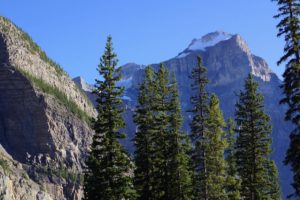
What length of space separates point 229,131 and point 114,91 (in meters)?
24.0

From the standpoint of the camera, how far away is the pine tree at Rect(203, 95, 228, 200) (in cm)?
4178

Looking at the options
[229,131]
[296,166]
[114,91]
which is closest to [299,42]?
[296,166]

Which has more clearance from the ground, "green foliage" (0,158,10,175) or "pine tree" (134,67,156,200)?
"green foliage" (0,158,10,175)

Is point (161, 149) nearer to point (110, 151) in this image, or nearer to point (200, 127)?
point (200, 127)

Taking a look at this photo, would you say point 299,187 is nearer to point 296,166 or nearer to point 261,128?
point 296,166

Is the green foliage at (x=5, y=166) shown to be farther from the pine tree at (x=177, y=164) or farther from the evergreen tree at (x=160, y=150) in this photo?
the pine tree at (x=177, y=164)

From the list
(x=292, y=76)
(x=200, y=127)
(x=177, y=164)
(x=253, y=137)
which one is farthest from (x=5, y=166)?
(x=292, y=76)

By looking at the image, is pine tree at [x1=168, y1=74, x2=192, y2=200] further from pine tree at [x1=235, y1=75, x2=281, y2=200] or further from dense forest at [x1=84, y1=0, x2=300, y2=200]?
pine tree at [x1=235, y1=75, x2=281, y2=200]

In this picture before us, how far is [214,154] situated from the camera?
43250 millimetres

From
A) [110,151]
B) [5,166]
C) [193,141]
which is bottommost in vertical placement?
[110,151]

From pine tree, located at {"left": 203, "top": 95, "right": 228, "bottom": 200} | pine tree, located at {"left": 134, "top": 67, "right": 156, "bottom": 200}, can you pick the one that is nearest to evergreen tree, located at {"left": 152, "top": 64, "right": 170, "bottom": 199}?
pine tree, located at {"left": 134, "top": 67, "right": 156, "bottom": 200}

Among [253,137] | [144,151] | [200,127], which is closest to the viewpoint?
[200,127]

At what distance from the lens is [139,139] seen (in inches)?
1748

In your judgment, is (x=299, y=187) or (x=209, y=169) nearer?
(x=299, y=187)
